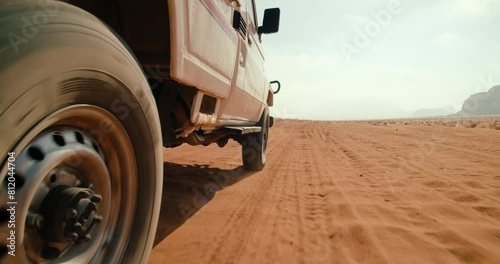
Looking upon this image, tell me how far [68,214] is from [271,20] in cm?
356

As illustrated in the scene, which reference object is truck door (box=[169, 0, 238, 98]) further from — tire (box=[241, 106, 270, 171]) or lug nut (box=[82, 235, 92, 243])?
tire (box=[241, 106, 270, 171])

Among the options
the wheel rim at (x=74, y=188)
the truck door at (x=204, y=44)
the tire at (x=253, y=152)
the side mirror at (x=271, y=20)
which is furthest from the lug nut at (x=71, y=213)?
the tire at (x=253, y=152)

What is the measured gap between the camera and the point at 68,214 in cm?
99

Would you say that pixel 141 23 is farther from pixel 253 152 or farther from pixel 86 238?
pixel 253 152

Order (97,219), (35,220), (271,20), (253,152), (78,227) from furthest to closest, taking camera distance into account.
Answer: (253,152)
(271,20)
(97,219)
(78,227)
(35,220)

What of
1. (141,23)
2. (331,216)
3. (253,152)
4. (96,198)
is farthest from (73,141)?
(253,152)

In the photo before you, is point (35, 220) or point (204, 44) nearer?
point (35, 220)

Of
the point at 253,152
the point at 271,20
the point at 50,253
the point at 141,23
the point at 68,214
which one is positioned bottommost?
the point at 253,152

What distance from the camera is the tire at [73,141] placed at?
2.57ft

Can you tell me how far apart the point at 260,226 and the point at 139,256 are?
4.21 feet

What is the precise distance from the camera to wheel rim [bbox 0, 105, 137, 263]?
0.85 m

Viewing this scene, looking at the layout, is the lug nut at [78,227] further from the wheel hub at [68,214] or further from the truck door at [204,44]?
the truck door at [204,44]

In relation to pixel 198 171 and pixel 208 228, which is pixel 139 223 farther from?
pixel 198 171

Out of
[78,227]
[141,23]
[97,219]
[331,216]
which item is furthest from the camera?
[331,216]
